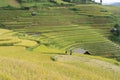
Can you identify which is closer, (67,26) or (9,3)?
(67,26)

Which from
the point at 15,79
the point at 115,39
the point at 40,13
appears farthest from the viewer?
the point at 40,13

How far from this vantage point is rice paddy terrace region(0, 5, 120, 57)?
49.5 meters

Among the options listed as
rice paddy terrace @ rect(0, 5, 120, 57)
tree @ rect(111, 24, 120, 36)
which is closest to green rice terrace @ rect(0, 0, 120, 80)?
rice paddy terrace @ rect(0, 5, 120, 57)

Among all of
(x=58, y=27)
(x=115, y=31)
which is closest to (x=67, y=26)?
(x=58, y=27)

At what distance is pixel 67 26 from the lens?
6012 centimetres

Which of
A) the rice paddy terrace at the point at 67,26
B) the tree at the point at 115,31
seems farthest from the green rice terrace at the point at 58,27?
the tree at the point at 115,31

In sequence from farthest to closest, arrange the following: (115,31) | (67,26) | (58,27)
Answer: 1. (115,31)
2. (67,26)
3. (58,27)

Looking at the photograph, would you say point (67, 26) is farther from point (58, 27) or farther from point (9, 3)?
point (9, 3)

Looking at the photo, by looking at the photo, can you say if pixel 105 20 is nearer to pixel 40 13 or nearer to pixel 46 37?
pixel 40 13

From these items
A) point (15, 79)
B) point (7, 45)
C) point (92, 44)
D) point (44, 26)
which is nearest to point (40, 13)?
point (44, 26)

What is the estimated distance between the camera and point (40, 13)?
2635 inches

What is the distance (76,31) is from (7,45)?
92.0ft

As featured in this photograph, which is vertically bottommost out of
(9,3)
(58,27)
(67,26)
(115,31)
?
(115,31)

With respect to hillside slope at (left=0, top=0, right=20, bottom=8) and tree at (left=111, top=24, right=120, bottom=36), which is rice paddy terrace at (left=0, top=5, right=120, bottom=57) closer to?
tree at (left=111, top=24, right=120, bottom=36)
